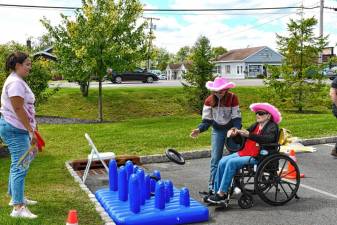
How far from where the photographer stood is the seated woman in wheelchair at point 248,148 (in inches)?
238

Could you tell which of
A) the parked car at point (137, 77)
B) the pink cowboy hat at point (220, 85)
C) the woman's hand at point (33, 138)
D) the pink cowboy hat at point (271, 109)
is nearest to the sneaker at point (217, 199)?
the pink cowboy hat at point (271, 109)

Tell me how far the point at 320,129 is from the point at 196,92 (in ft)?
21.1

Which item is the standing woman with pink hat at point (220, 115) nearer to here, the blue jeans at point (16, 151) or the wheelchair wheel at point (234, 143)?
the wheelchair wheel at point (234, 143)

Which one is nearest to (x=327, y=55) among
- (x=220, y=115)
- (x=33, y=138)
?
(x=220, y=115)

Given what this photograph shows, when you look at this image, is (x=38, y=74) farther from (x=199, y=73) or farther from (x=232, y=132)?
(x=232, y=132)

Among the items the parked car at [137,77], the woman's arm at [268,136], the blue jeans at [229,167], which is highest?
the parked car at [137,77]

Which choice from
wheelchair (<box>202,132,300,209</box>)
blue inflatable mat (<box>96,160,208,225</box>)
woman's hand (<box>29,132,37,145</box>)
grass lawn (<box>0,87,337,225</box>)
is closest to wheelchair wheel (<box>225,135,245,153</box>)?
wheelchair (<box>202,132,300,209</box>)

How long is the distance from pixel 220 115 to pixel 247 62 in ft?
215

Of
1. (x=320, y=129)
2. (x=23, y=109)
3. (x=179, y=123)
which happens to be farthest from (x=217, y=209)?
(x=179, y=123)

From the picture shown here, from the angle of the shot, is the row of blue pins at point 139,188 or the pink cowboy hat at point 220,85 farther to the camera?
the pink cowboy hat at point 220,85

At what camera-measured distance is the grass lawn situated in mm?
6062

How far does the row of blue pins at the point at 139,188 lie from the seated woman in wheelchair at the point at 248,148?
575 millimetres

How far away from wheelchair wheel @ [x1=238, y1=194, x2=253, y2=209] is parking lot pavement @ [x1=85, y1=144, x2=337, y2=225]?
60mm

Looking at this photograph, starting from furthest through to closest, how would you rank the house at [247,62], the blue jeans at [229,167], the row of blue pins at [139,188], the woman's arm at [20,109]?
the house at [247,62], the blue jeans at [229,167], the row of blue pins at [139,188], the woman's arm at [20,109]
